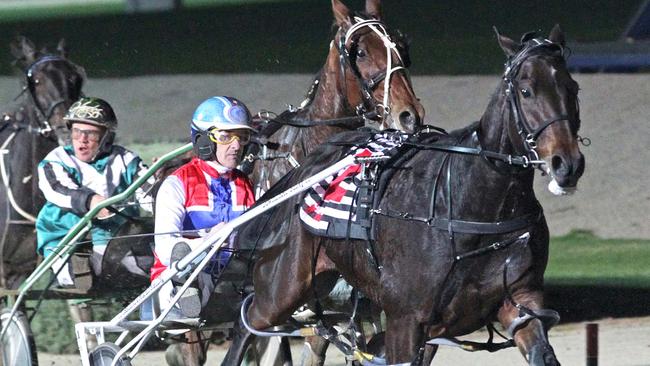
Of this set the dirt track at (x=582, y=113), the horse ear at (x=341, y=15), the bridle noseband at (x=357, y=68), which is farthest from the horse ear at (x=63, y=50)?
the dirt track at (x=582, y=113)

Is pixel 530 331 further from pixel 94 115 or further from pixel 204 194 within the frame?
pixel 94 115

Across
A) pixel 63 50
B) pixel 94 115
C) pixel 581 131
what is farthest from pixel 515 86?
pixel 581 131

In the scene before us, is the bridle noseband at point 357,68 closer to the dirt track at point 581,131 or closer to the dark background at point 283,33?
the dirt track at point 581,131

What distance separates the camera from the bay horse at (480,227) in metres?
5.47

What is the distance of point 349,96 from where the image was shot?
24.0 ft

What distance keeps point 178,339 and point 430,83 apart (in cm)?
1047

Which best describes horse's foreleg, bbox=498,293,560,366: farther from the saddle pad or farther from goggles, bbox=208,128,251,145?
goggles, bbox=208,128,251,145

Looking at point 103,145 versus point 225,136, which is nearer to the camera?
point 225,136

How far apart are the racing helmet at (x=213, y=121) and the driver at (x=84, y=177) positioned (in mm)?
1143

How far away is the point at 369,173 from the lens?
6.03 metres

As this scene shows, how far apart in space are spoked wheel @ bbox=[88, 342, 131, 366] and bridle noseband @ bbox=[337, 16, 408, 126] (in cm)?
166

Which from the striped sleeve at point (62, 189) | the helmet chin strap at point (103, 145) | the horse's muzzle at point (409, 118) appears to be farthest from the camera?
the helmet chin strap at point (103, 145)

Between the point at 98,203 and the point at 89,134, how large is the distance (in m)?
0.62

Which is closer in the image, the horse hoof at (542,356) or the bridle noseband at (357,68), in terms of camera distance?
the horse hoof at (542,356)
